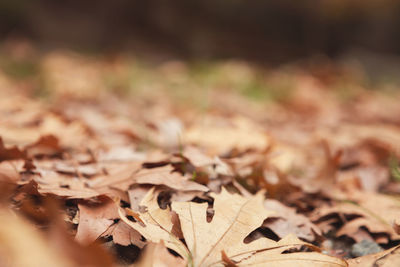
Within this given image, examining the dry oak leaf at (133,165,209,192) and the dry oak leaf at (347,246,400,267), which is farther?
the dry oak leaf at (133,165,209,192)

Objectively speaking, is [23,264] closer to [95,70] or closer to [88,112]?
[88,112]

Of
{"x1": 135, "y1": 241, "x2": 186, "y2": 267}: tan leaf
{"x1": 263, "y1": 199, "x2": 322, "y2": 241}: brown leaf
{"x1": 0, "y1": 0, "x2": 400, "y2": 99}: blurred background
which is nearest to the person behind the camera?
{"x1": 135, "y1": 241, "x2": 186, "y2": 267}: tan leaf

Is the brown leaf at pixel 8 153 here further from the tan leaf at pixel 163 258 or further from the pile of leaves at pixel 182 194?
the tan leaf at pixel 163 258

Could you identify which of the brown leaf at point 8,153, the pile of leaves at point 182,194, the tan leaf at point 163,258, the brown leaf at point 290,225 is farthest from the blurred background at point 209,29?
the tan leaf at point 163,258

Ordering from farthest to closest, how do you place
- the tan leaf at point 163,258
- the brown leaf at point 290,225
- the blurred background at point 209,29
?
the blurred background at point 209,29
the brown leaf at point 290,225
the tan leaf at point 163,258

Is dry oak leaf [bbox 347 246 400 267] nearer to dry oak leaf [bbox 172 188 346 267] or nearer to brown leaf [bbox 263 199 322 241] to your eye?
dry oak leaf [bbox 172 188 346 267]

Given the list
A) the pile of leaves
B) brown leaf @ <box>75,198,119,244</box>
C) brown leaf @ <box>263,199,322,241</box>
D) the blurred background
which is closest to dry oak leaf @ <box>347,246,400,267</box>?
the pile of leaves

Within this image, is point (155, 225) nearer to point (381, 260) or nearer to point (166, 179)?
point (166, 179)
